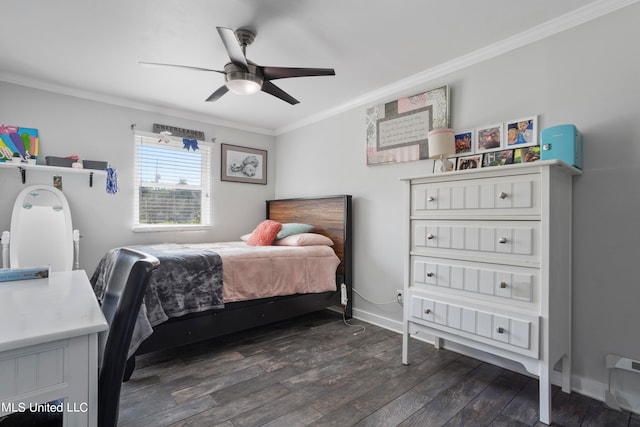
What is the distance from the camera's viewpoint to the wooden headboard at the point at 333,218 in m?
3.23

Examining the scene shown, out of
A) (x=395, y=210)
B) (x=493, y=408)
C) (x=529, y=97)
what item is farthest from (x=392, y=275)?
(x=529, y=97)

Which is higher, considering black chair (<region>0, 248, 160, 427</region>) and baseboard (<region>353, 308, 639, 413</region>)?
black chair (<region>0, 248, 160, 427</region>)

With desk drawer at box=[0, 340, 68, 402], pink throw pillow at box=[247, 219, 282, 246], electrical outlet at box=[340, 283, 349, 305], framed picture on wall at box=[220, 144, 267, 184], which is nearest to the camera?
desk drawer at box=[0, 340, 68, 402]

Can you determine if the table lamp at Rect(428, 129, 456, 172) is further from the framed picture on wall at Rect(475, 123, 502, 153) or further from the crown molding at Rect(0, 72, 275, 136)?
the crown molding at Rect(0, 72, 275, 136)

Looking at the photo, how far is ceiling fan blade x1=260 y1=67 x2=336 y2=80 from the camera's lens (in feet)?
6.68

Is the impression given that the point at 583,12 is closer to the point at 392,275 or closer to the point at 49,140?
the point at 392,275

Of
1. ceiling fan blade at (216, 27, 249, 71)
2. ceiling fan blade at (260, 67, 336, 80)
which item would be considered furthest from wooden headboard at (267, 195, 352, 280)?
ceiling fan blade at (216, 27, 249, 71)

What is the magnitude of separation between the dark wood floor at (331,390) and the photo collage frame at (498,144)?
1.45 metres

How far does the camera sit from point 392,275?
2.95m

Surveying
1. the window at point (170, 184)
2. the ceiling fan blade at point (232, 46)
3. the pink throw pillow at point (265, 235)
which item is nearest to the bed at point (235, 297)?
the pink throw pillow at point (265, 235)

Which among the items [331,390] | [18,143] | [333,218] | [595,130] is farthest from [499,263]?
[18,143]

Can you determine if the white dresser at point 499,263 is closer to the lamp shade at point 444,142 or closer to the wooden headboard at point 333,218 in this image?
the lamp shade at point 444,142

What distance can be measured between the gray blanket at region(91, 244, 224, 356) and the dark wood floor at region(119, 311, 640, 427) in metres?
0.37

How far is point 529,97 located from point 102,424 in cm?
274
